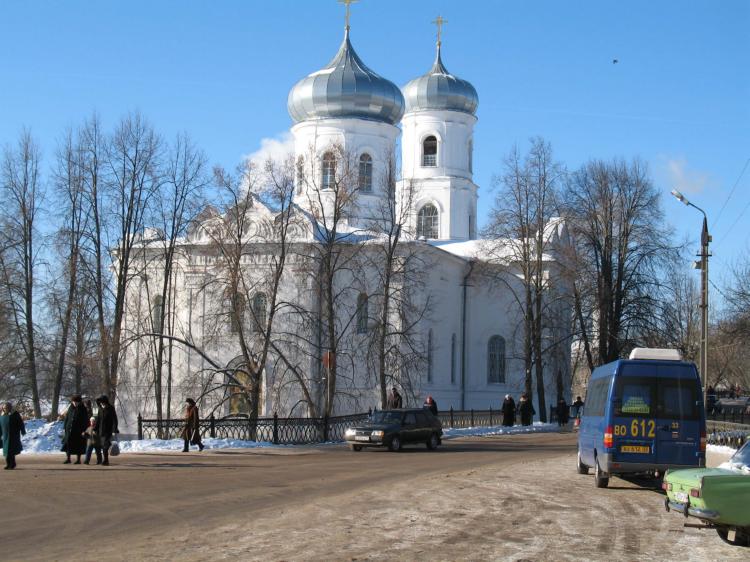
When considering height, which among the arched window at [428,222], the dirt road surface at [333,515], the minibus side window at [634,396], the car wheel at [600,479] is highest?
the arched window at [428,222]

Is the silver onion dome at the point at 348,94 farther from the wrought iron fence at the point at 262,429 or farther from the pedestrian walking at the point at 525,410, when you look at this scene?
the wrought iron fence at the point at 262,429

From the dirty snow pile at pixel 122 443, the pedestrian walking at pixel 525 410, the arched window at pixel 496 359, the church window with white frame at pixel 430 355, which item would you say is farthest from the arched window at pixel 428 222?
the dirty snow pile at pixel 122 443

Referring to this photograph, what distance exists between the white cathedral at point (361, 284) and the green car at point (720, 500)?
2656cm

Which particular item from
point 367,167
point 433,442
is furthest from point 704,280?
point 367,167

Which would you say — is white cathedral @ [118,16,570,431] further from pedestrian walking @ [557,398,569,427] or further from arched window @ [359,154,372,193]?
pedestrian walking @ [557,398,569,427]

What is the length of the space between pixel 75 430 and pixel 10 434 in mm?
1863

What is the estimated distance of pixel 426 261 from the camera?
5091 cm

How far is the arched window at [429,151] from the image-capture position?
59906 mm

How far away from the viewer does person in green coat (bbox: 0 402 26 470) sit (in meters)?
21.6

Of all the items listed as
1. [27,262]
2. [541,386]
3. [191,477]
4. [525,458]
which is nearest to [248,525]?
[191,477]

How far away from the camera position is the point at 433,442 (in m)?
31.6

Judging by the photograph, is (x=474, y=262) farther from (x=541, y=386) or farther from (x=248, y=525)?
(x=248, y=525)

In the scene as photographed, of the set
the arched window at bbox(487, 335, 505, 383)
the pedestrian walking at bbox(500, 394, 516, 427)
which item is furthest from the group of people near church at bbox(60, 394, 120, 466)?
the arched window at bbox(487, 335, 505, 383)

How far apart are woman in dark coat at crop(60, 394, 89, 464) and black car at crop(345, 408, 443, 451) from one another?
874 centimetres
